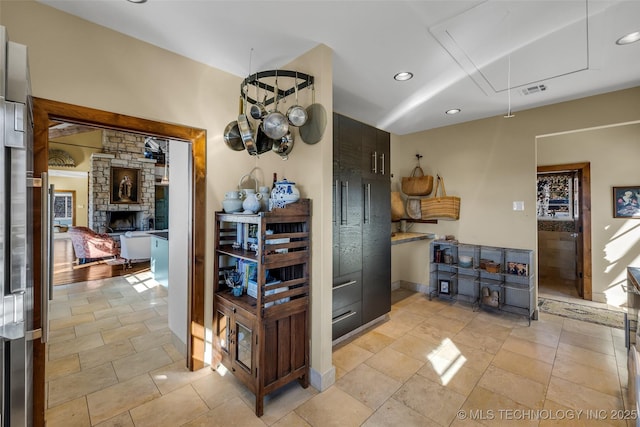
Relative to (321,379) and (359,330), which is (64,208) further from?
(321,379)

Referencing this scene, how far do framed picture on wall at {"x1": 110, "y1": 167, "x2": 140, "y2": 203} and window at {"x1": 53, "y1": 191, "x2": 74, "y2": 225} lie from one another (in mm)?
2841

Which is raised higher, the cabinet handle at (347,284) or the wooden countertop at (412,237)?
the wooden countertop at (412,237)

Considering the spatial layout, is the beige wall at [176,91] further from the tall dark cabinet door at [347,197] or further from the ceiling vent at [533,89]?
the ceiling vent at [533,89]

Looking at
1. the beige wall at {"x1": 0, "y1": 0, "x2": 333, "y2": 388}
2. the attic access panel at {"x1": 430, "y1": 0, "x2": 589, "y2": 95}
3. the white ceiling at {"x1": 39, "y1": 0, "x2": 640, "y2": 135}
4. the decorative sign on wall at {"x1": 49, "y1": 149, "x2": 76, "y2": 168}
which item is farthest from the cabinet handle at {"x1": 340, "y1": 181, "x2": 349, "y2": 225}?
the decorative sign on wall at {"x1": 49, "y1": 149, "x2": 76, "y2": 168}

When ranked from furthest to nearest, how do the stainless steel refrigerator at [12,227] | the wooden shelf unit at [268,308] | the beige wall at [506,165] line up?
1. the beige wall at [506,165]
2. the wooden shelf unit at [268,308]
3. the stainless steel refrigerator at [12,227]

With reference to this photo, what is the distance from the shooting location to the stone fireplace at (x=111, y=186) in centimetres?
819

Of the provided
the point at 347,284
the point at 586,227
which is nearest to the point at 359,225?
the point at 347,284

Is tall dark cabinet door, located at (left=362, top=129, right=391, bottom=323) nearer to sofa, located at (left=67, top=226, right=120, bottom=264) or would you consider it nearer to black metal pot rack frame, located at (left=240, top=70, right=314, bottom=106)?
black metal pot rack frame, located at (left=240, top=70, right=314, bottom=106)

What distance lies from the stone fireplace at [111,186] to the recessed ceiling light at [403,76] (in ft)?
26.0

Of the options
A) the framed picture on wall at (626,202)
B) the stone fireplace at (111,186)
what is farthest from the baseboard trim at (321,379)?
the stone fireplace at (111,186)

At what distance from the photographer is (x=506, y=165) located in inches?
142

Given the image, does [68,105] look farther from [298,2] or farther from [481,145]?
[481,145]

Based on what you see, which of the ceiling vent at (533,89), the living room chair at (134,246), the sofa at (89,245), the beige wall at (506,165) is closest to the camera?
the ceiling vent at (533,89)

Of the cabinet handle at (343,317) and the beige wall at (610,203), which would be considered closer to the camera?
the cabinet handle at (343,317)
